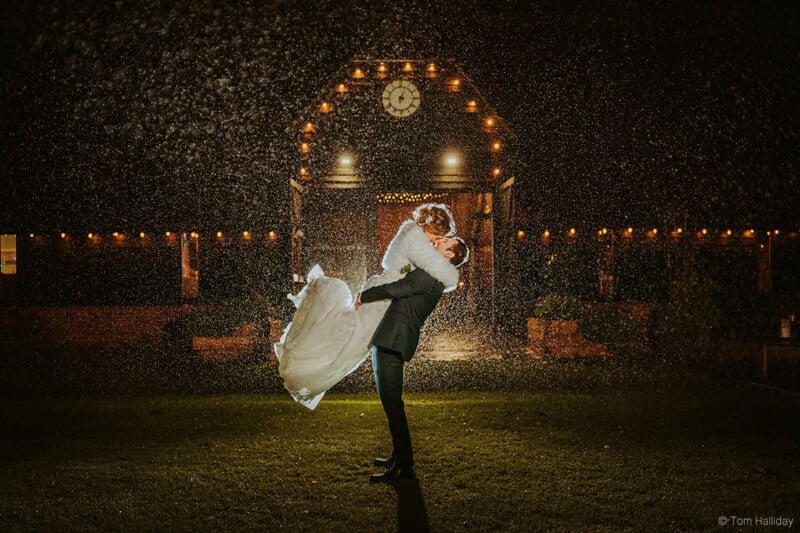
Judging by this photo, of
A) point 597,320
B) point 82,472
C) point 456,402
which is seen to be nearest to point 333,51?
point 597,320

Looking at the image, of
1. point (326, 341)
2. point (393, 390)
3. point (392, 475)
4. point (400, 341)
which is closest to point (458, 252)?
point (400, 341)

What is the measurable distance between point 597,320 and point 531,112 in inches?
191

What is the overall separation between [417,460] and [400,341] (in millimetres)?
1254

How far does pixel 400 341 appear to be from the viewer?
4383mm

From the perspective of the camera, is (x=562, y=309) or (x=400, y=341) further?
(x=562, y=309)

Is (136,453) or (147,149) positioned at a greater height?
(147,149)

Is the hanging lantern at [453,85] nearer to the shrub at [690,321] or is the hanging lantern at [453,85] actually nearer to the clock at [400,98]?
the clock at [400,98]

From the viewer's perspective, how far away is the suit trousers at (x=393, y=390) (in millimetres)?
4406

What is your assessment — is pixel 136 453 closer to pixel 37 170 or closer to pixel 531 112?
pixel 531 112

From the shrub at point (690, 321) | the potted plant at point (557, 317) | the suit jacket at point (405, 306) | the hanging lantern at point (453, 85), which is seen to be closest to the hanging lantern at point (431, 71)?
the hanging lantern at point (453, 85)

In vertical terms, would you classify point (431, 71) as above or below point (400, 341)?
above

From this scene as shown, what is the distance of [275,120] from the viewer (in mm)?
13141

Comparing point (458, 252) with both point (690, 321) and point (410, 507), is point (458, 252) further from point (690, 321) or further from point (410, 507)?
point (690, 321)

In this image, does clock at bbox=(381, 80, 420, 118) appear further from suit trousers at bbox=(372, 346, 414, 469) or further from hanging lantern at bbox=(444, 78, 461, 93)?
suit trousers at bbox=(372, 346, 414, 469)
